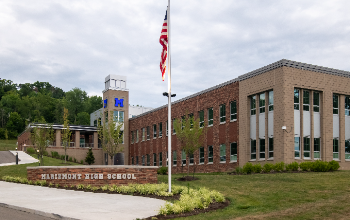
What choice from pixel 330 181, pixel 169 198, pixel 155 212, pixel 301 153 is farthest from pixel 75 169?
pixel 301 153

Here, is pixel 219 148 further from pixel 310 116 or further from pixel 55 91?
pixel 55 91

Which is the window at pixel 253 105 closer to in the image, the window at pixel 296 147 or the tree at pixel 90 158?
the window at pixel 296 147

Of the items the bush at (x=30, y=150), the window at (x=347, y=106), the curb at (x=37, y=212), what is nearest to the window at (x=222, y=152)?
the window at (x=347, y=106)

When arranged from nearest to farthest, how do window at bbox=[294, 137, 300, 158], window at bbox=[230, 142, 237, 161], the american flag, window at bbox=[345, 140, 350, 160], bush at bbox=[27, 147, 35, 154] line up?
the american flag < window at bbox=[294, 137, 300, 158] < window at bbox=[345, 140, 350, 160] < window at bbox=[230, 142, 237, 161] < bush at bbox=[27, 147, 35, 154]

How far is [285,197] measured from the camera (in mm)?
16469

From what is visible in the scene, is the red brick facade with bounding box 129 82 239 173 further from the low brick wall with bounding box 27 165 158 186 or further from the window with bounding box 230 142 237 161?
the low brick wall with bounding box 27 165 158 186

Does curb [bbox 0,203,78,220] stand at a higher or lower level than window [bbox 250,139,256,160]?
lower

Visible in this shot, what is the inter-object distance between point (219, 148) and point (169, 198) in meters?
21.6

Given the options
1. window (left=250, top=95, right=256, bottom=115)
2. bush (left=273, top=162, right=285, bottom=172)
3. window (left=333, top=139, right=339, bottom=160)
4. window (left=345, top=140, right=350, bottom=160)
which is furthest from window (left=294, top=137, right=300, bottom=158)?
window (left=345, top=140, right=350, bottom=160)

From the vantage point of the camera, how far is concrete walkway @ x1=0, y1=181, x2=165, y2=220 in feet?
41.4

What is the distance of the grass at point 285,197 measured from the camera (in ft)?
41.2

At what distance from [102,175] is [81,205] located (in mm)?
7034

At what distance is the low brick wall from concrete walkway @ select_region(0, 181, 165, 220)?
2.69 metres

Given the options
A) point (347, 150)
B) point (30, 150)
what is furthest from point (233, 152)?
point (30, 150)
